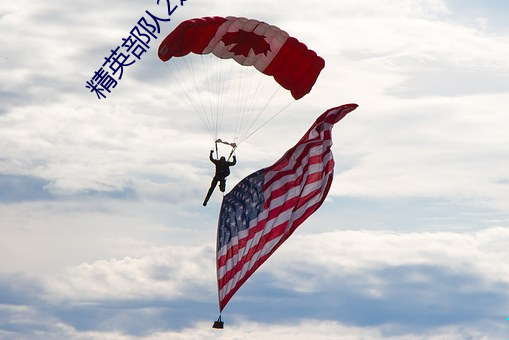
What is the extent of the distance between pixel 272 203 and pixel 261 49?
5640mm

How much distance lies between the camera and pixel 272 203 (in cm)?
5059

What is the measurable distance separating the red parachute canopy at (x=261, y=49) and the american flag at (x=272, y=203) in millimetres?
1795

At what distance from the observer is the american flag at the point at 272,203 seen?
49875mm

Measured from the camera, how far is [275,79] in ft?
170

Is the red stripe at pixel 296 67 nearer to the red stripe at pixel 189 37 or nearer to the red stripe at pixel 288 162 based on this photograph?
the red stripe at pixel 288 162

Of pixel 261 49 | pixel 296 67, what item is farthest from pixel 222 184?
pixel 261 49

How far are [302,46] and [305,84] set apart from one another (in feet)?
4.53

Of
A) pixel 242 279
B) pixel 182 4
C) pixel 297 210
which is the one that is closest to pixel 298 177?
pixel 297 210

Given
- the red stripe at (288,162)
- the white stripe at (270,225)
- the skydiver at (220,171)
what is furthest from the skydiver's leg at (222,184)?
the white stripe at (270,225)

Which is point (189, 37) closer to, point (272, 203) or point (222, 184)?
point (222, 184)

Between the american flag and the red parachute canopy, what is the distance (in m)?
Answer: 1.79

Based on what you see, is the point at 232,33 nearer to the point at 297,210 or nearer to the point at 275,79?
the point at 275,79

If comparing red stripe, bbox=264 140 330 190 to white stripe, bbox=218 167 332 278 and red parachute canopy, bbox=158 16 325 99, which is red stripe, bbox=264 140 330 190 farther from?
red parachute canopy, bbox=158 16 325 99

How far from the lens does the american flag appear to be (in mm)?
49875
